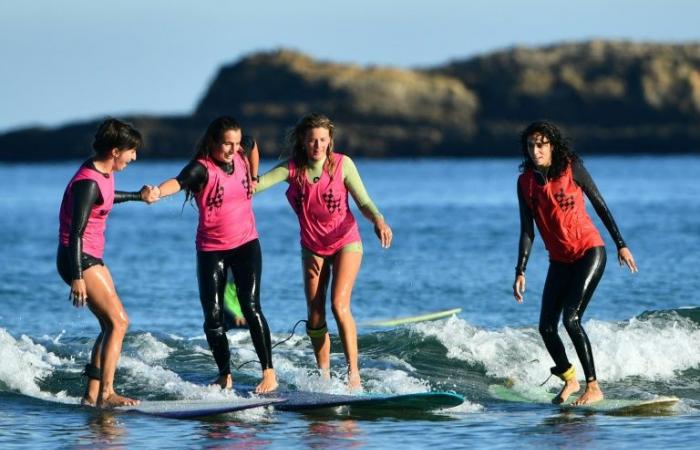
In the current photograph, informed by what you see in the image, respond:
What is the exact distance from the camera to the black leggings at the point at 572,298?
10.7m

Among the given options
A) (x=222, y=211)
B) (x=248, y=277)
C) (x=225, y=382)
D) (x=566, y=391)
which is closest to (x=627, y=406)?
(x=566, y=391)

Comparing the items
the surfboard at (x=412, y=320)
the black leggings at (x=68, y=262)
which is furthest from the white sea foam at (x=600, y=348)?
the black leggings at (x=68, y=262)

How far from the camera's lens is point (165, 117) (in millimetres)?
144125

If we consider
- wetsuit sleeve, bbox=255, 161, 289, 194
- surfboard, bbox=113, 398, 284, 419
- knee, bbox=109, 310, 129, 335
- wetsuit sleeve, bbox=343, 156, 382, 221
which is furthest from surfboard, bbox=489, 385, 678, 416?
knee, bbox=109, 310, 129, 335

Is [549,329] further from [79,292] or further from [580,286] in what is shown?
[79,292]

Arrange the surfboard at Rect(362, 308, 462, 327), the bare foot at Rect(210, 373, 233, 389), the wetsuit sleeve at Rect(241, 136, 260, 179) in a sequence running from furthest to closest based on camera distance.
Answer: the surfboard at Rect(362, 308, 462, 327), the bare foot at Rect(210, 373, 233, 389), the wetsuit sleeve at Rect(241, 136, 260, 179)

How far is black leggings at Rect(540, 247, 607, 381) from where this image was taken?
Answer: 35.2 feet

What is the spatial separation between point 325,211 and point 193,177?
3.27ft

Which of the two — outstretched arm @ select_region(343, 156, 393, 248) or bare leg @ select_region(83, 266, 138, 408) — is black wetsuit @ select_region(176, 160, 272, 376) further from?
outstretched arm @ select_region(343, 156, 393, 248)

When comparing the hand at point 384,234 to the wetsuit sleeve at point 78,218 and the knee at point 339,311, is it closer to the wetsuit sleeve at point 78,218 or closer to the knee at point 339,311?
the knee at point 339,311

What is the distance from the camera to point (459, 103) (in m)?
141

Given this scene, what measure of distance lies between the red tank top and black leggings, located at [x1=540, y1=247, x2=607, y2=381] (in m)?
0.07

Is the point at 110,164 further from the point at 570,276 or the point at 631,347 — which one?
the point at 631,347

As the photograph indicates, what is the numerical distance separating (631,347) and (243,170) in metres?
4.43
